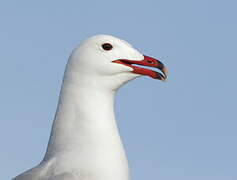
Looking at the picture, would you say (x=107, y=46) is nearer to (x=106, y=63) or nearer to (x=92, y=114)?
(x=106, y=63)

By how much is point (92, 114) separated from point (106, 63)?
0.76 meters

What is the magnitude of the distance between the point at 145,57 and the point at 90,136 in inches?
59.9

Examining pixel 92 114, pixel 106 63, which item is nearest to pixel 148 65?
pixel 106 63

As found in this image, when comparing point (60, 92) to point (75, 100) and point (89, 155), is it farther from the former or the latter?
point (89, 155)

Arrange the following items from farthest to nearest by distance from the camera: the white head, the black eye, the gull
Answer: the black eye → the white head → the gull

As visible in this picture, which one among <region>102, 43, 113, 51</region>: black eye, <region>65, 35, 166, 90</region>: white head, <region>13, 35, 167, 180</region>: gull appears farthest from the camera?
<region>102, 43, 113, 51</region>: black eye

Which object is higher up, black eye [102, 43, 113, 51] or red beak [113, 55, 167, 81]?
black eye [102, 43, 113, 51]

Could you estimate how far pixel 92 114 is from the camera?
12.2 metres

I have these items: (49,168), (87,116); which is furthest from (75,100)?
(49,168)

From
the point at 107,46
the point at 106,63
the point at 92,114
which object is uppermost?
the point at 107,46

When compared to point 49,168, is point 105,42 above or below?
above

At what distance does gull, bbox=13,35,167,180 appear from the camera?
11680mm

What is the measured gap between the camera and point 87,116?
12164 mm

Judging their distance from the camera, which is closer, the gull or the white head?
the gull
